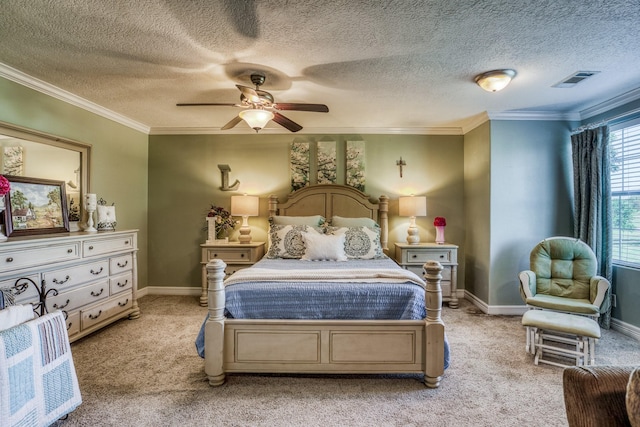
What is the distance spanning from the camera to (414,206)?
4285 millimetres

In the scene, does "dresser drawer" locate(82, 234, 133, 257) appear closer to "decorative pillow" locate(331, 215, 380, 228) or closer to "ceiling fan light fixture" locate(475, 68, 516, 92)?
"decorative pillow" locate(331, 215, 380, 228)

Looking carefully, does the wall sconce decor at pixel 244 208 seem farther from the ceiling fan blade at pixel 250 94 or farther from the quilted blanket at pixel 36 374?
the quilted blanket at pixel 36 374

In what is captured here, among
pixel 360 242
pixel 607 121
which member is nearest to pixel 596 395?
pixel 360 242

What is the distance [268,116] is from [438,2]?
5.14 feet

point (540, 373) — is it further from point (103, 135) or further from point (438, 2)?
point (103, 135)

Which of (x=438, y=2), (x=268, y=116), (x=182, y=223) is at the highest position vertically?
(x=438, y=2)

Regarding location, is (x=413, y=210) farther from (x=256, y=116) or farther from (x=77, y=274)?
(x=77, y=274)

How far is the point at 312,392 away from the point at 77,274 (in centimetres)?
242

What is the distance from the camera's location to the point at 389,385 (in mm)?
2289

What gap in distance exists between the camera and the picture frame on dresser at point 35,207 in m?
2.73

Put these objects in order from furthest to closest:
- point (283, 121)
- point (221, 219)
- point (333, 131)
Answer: point (333, 131)
point (221, 219)
point (283, 121)

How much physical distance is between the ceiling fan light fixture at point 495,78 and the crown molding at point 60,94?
4.12m

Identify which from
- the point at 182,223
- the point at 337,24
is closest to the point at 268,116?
the point at 337,24

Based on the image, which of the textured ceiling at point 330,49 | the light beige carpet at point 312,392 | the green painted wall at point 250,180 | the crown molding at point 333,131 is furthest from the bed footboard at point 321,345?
the crown molding at point 333,131
